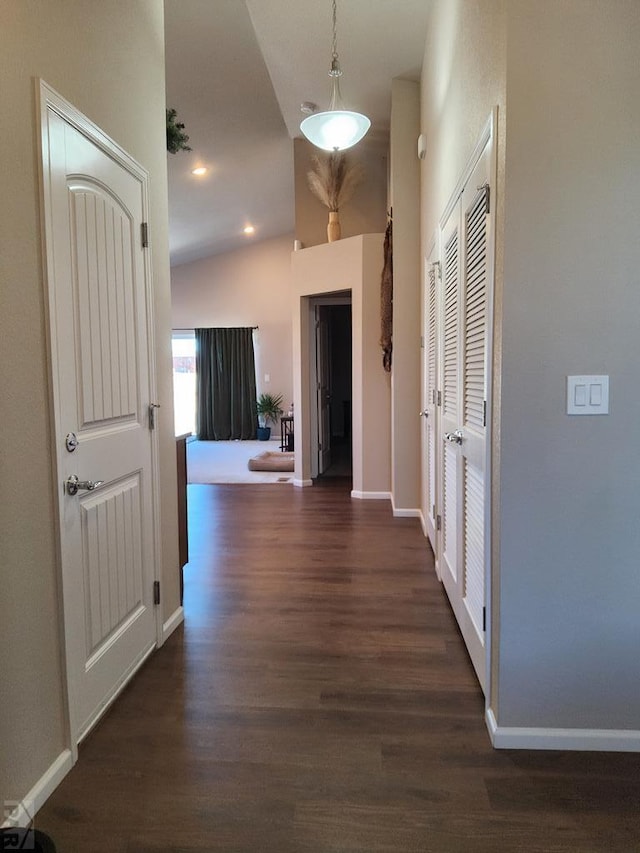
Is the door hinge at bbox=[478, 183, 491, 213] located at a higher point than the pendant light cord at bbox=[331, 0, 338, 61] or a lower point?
lower

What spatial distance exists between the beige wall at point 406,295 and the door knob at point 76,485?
3.16 m

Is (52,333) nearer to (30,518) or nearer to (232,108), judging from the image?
(30,518)

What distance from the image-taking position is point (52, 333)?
149cm

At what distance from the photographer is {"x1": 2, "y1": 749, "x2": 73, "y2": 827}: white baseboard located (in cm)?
133

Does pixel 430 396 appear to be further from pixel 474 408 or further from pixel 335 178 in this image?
pixel 335 178

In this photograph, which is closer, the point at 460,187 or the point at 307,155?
the point at 460,187

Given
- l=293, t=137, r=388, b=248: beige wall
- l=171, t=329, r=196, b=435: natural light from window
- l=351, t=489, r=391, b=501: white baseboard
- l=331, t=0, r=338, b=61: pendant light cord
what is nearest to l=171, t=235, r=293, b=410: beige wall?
l=171, t=329, r=196, b=435: natural light from window

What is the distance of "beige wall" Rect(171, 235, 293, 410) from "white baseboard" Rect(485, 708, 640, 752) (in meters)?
8.40

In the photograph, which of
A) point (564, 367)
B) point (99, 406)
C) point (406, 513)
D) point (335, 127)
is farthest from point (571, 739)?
point (335, 127)

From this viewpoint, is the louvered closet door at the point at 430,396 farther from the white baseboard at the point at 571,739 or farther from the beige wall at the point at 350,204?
the beige wall at the point at 350,204

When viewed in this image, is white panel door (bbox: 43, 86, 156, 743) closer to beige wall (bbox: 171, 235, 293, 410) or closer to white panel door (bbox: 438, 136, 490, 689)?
white panel door (bbox: 438, 136, 490, 689)

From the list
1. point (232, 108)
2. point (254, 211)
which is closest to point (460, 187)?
point (232, 108)

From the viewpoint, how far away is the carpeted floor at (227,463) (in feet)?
20.4

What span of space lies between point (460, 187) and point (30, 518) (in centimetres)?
203
